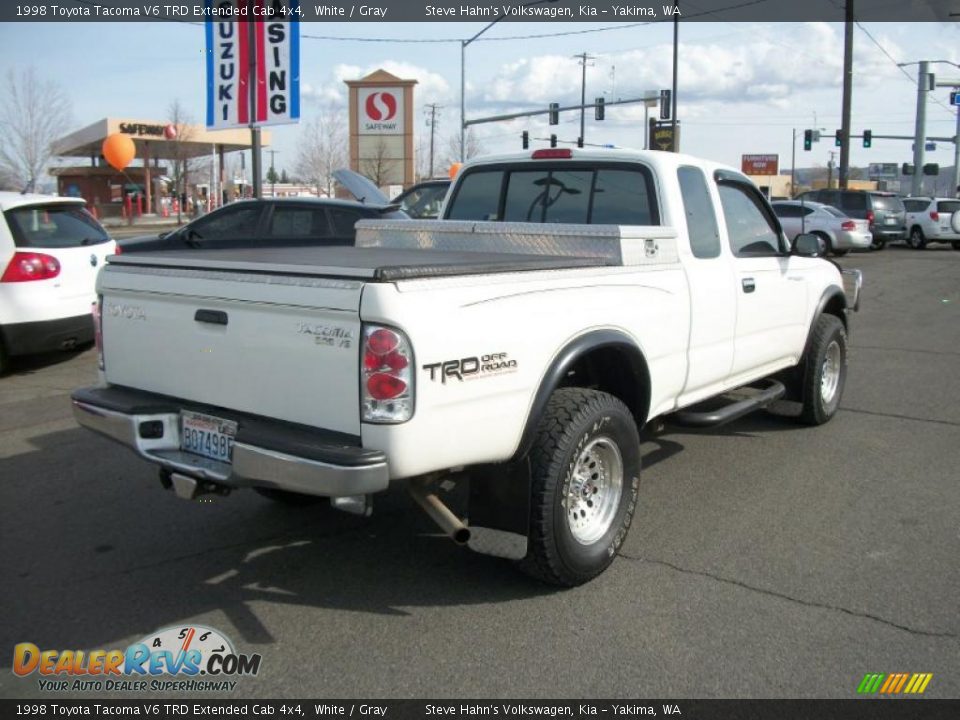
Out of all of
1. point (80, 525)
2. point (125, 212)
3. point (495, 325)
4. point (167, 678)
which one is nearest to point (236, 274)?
point (495, 325)

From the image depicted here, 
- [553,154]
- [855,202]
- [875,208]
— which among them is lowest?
[553,154]

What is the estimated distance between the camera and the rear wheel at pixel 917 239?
29.8 metres

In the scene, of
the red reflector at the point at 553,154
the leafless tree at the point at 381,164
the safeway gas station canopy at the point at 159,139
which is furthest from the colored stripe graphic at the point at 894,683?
the safeway gas station canopy at the point at 159,139

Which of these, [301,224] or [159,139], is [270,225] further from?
[159,139]

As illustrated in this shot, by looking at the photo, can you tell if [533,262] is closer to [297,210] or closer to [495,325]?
A: [495,325]

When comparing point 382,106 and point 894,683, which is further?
point 382,106

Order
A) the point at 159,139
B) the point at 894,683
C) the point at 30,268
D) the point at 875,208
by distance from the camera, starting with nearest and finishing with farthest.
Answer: the point at 894,683 < the point at 30,268 < the point at 875,208 < the point at 159,139

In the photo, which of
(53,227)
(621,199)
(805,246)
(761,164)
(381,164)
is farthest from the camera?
(761,164)

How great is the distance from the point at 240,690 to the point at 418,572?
1.19 m

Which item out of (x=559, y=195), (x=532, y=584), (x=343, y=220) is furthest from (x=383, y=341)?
(x=343, y=220)

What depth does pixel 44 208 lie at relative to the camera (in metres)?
9.05

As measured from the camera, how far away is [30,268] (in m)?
8.57

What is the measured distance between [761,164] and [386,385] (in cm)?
10927

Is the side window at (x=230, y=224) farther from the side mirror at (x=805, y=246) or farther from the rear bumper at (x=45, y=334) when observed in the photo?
the side mirror at (x=805, y=246)
